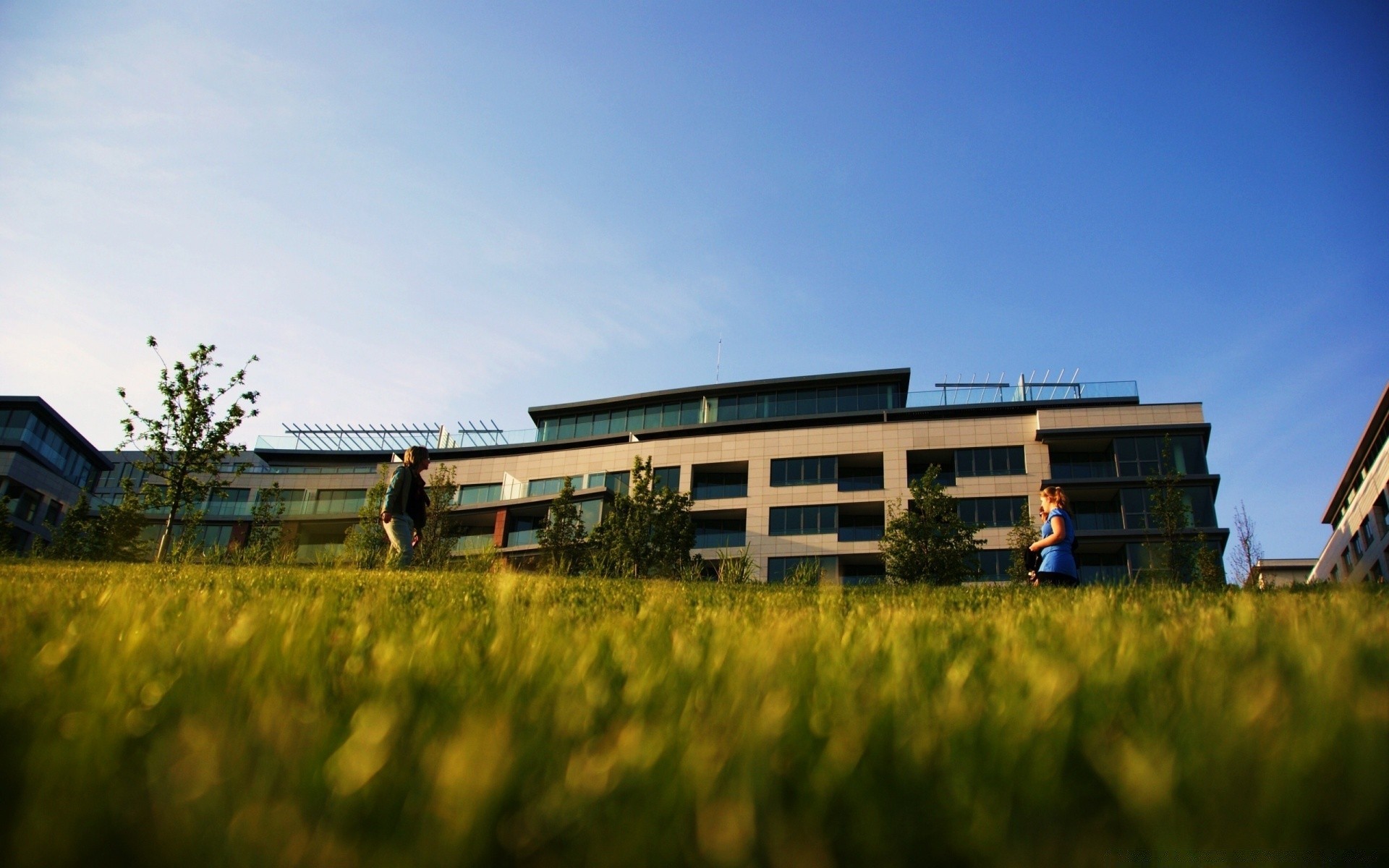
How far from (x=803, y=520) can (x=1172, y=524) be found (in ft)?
70.8

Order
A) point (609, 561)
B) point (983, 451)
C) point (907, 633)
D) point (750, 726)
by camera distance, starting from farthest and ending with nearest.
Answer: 1. point (983, 451)
2. point (609, 561)
3. point (907, 633)
4. point (750, 726)

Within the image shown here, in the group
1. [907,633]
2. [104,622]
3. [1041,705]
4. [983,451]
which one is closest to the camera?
[1041,705]

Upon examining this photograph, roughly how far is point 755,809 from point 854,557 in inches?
1991

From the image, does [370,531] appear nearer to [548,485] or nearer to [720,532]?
Answer: [548,485]

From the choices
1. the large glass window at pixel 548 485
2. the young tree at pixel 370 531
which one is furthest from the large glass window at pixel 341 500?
the large glass window at pixel 548 485

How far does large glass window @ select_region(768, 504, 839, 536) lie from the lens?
50156mm

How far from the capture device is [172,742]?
1.22 metres

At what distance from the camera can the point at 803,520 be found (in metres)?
50.7

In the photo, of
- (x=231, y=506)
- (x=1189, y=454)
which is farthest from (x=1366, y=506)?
(x=231, y=506)

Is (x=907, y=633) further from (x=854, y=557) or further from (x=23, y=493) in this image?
(x=23, y=493)

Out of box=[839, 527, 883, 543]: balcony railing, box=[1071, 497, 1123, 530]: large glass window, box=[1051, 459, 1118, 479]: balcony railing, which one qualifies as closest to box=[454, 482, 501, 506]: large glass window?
box=[839, 527, 883, 543]: balcony railing

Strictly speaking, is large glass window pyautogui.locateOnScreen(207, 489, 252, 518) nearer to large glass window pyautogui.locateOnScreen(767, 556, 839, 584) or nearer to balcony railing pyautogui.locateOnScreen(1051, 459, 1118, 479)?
large glass window pyautogui.locateOnScreen(767, 556, 839, 584)

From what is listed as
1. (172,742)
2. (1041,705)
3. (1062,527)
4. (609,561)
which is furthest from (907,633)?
(609,561)

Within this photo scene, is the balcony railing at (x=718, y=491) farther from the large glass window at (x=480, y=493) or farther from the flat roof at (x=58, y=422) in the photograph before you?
the flat roof at (x=58, y=422)
